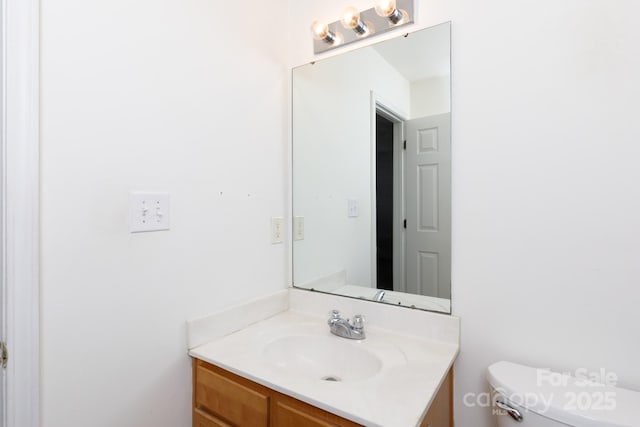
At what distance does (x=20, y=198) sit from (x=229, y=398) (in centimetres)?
78

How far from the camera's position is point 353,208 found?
57.8 inches

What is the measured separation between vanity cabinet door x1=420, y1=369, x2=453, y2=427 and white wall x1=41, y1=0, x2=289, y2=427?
772 mm

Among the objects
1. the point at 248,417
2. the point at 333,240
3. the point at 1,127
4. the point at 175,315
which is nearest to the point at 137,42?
the point at 1,127

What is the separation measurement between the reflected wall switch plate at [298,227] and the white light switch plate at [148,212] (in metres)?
0.62

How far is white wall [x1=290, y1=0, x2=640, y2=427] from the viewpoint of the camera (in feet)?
2.92

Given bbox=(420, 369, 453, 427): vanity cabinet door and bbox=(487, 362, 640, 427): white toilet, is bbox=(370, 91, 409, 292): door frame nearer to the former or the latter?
bbox=(420, 369, 453, 427): vanity cabinet door

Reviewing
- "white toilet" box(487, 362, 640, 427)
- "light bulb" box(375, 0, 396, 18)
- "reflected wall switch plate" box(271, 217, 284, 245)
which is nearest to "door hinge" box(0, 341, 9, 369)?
"reflected wall switch plate" box(271, 217, 284, 245)

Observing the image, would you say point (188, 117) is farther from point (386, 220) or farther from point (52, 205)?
point (386, 220)

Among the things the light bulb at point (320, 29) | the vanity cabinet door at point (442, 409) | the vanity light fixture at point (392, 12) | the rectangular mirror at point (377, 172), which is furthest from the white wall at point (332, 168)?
the vanity cabinet door at point (442, 409)

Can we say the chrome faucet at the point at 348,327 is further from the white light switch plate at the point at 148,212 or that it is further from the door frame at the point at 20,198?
the door frame at the point at 20,198

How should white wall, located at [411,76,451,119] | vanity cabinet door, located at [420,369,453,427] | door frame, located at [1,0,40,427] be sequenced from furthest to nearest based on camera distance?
1. white wall, located at [411,76,451,119]
2. vanity cabinet door, located at [420,369,453,427]
3. door frame, located at [1,0,40,427]

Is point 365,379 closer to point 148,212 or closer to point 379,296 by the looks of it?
point 379,296

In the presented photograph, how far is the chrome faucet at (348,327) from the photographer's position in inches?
46.5

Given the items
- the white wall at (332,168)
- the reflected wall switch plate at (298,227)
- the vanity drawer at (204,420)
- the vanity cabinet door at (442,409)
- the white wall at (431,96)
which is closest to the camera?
the vanity cabinet door at (442,409)
